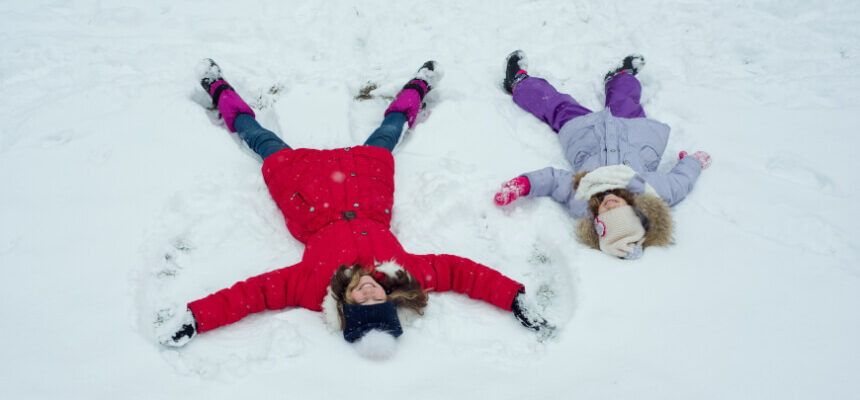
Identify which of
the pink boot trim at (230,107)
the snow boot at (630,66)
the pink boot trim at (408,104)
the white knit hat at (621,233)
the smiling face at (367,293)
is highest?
the pink boot trim at (230,107)

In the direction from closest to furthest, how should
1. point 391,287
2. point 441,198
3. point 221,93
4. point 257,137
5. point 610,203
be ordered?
point 391,287 → point 610,203 → point 441,198 → point 257,137 → point 221,93

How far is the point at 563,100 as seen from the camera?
4.01 m

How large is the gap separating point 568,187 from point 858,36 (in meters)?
3.55

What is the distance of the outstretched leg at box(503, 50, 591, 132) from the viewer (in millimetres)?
3971

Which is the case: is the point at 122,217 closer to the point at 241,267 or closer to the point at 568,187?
the point at 241,267

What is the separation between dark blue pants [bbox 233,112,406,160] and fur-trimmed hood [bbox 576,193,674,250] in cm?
152

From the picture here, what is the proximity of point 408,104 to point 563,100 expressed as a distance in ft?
4.14

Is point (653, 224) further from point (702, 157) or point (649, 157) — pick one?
point (702, 157)

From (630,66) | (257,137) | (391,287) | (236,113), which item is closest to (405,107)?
(257,137)

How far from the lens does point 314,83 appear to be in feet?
13.5

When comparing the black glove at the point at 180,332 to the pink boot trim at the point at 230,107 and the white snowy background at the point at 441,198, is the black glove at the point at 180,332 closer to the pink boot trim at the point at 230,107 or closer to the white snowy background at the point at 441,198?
the white snowy background at the point at 441,198

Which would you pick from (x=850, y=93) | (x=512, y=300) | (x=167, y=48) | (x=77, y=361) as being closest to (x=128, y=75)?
(x=167, y=48)

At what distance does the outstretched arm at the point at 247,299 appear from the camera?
2.40 m

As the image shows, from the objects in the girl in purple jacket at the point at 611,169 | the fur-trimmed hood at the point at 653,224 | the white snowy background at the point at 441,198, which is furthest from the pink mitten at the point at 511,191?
the fur-trimmed hood at the point at 653,224
